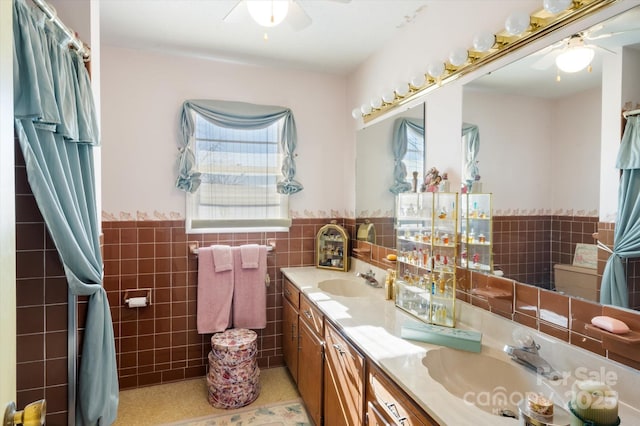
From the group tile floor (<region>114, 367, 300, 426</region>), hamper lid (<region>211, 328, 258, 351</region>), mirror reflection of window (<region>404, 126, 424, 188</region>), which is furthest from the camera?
hamper lid (<region>211, 328, 258, 351</region>)

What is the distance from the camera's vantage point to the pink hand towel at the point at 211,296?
276cm

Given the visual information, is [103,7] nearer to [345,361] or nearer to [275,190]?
[275,190]

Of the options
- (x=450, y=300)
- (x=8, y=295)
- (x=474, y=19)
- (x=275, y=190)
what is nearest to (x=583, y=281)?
(x=450, y=300)

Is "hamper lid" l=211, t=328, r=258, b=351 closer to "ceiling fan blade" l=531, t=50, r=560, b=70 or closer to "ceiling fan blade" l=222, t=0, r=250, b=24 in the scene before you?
"ceiling fan blade" l=222, t=0, r=250, b=24

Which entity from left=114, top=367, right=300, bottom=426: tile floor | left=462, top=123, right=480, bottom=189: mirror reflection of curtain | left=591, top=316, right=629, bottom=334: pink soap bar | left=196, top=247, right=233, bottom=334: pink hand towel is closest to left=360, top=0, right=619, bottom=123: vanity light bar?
left=462, top=123, right=480, bottom=189: mirror reflection of curtain

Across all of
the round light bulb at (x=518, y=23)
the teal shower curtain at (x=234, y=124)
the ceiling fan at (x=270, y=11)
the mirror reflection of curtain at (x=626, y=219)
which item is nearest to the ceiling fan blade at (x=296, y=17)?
A: the ceiling fan at (x=270, y=11)

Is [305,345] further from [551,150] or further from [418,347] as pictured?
[551,150]

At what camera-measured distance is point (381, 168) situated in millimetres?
2629

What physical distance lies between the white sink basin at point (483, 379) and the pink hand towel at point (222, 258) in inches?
72.4

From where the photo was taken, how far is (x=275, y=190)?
9.82 feet

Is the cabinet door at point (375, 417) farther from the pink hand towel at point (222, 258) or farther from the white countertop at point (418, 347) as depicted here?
the pink hand towel at point (222, 258)

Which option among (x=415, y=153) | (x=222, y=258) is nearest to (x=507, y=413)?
(x=415, y=153)

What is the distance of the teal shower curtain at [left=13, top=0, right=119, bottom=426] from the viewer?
1253 millimetres

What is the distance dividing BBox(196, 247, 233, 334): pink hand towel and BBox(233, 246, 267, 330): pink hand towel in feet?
0.22
